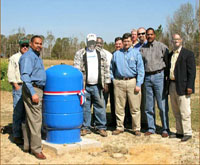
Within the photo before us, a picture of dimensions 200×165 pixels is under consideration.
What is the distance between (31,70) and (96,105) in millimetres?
2128

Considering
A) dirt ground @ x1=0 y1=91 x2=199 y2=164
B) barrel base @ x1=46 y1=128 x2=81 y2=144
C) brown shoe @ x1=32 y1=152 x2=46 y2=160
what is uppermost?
barrel base @ x1=46 y1=128 x2=81 y2=144

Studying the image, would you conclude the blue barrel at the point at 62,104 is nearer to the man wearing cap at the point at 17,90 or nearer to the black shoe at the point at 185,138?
the man wearing cap at the point at 17,90

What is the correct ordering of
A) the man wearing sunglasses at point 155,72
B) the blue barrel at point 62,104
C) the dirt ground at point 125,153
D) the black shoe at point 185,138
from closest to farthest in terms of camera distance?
the dirt ground at point 125,153, the blue barrel at point 62,104, the black shoe at point 185,138, the man wearing sunglasses at point 155,72

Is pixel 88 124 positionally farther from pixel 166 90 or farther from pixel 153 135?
pixel 166 90

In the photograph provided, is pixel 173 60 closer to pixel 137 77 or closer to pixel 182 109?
pixel 137 77

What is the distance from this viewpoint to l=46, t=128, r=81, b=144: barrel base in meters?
5.81

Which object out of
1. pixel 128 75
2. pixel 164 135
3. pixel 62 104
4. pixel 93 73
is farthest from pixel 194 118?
pixel 62 104

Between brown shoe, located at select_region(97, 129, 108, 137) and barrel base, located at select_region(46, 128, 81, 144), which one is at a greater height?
barrel base, located at select_region(46, 128, 81, 144)

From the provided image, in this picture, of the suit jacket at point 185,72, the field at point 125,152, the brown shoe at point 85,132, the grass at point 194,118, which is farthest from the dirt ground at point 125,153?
the suit jacket at point 185,72

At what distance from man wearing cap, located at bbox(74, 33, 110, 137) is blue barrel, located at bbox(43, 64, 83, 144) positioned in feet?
2.35

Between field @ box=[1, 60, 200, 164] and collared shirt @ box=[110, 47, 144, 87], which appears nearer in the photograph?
field @ box=[1, 60, 200, 164]

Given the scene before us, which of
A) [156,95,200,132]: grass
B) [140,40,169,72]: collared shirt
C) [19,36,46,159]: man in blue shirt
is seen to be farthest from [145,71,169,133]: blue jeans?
[19,36,46,159]: man in blue shirt

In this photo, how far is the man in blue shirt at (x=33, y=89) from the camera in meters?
5.07

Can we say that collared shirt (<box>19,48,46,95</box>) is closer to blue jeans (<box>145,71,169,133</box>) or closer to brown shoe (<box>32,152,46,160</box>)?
brown shoe (<box>32,152,46,160</box>)
